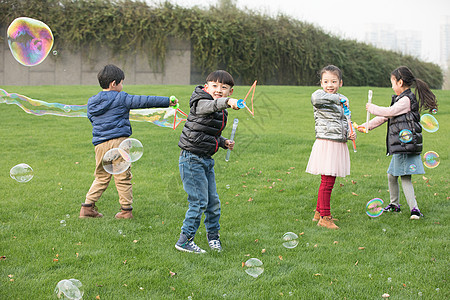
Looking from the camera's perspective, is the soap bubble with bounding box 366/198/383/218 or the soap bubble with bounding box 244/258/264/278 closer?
the soap bubble with bounding box 244/258/264/278

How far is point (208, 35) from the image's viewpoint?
19.8m

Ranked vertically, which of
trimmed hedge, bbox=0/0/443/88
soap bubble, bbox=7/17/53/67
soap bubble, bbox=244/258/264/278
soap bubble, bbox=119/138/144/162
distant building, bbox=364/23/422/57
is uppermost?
distant building, bbox=364/23/422/57

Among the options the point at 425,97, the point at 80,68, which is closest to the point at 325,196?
the point at 425,97

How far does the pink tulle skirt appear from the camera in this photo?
16.2 ft

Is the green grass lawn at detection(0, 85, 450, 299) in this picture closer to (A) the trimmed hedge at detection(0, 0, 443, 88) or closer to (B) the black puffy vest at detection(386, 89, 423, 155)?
(B) the black puffy vest at detection(386, 89, 423, 155)

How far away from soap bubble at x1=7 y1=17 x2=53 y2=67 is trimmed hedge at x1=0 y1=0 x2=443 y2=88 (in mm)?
14098

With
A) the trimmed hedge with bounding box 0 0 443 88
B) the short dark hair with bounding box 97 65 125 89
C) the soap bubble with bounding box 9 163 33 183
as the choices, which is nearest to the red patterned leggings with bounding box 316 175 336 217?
the short dark hair with bounding box 97 65 125 89

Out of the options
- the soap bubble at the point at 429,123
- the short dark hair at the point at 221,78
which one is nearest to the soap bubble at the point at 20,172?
the short dark hair at the point at 221,78

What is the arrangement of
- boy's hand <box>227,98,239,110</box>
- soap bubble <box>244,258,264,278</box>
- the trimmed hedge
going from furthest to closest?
1. the trimmed hedge
2. soap bubble <box>244,258,264,278</box>
3. boy's hand <box>227,98,239,110</box>

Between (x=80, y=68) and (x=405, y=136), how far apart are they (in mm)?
17139

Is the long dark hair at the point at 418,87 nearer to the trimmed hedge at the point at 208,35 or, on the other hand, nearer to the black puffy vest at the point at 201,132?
the black puffy vest at the point at 201,132

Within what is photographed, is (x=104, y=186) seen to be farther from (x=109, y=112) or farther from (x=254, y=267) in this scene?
(x=254, y=267)

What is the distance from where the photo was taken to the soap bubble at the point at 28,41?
5.53 m

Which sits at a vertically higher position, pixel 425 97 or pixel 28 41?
pixel 28 41
